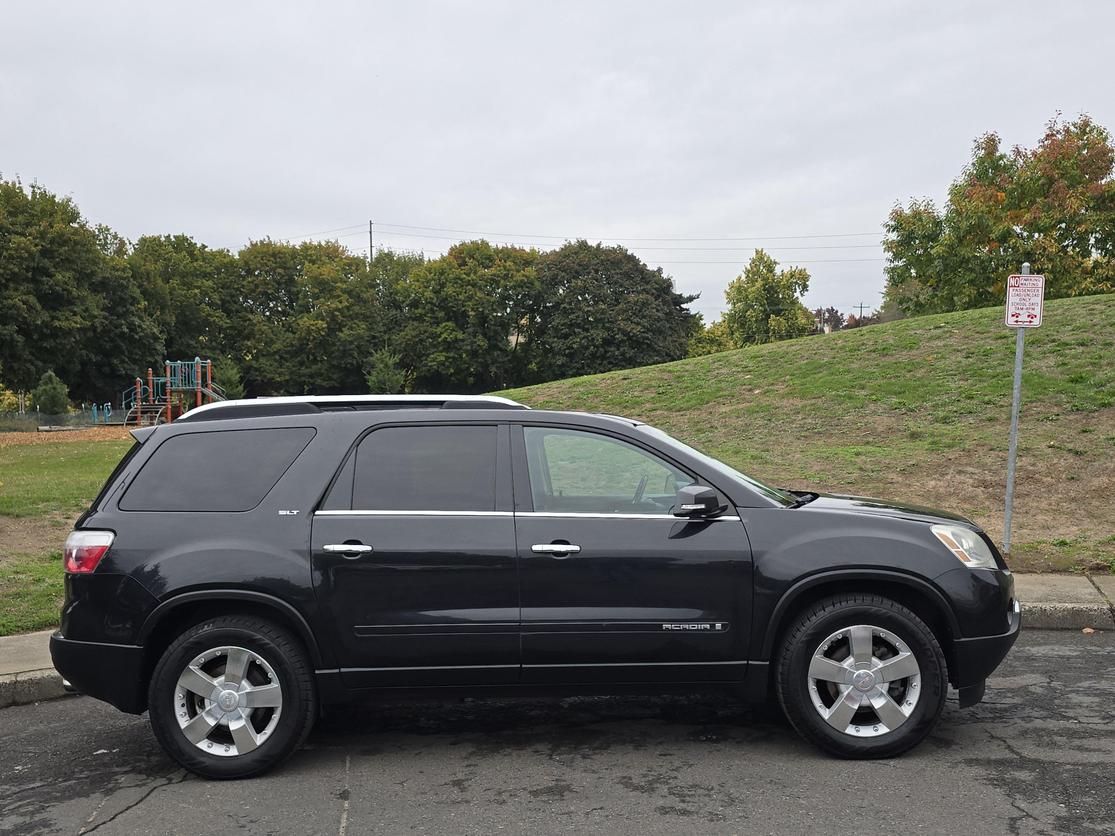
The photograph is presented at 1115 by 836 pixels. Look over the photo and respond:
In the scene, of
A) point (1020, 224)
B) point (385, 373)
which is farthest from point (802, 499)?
point (385, 373)

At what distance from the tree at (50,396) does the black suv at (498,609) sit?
4035 cm

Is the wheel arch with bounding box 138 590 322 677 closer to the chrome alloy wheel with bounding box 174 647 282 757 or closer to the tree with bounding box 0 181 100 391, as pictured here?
the chrome alloy wheel with bounding box 174 647 282 757

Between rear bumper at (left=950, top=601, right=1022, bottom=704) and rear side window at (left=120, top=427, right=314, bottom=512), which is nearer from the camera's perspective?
rear bumper at (left=950, top=601, right=1022, bottom=704)

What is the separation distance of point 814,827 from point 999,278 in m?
33.1

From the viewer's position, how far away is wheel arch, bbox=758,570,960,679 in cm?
442

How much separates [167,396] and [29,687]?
39.5 meters

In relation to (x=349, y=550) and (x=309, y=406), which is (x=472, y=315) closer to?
(x=309, y=406)

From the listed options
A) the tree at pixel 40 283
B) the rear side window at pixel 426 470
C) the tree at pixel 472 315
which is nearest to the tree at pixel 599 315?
the tree at pixel 472 315

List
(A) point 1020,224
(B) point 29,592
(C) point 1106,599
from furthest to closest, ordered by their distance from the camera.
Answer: (A) point 1020,224 → (B) point 29,592 → (C) point 1106,599

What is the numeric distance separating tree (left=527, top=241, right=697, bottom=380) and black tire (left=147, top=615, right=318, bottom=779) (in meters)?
55.2

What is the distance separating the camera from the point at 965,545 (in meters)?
4.60

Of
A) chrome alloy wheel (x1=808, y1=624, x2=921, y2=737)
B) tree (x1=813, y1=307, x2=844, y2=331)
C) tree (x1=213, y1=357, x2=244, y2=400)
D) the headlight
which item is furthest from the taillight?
tree (x1=813, y1=307, x2=844, y2=331)

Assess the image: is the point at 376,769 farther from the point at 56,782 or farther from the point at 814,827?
the point at 814,827

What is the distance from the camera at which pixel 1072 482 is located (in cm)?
1209
